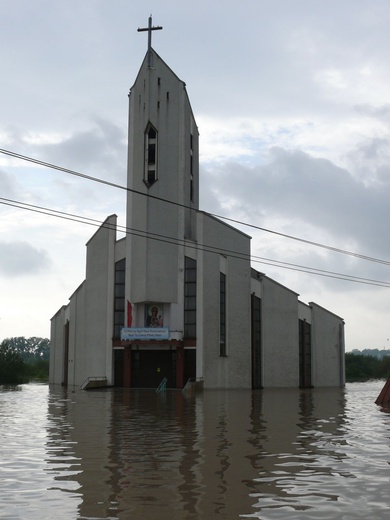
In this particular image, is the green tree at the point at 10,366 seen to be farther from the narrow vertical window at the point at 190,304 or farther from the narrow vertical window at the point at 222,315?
the narrow vertical window at the point at 222,315

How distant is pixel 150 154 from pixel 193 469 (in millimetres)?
47403

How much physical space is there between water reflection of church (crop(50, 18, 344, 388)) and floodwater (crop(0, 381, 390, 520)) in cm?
3052

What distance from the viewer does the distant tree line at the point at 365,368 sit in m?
116

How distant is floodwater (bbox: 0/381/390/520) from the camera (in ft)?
31.9

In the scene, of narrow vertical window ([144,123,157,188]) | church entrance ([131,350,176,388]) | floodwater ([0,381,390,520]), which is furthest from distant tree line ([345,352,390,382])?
floodwater ([0,381,390,520])

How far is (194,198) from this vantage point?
203 ft

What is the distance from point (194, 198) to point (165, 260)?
27.2 feet

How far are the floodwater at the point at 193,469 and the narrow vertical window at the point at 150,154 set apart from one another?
35.4m

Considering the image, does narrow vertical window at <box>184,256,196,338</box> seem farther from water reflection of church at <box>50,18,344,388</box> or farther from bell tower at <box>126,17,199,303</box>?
bell tower at <box>126,17,199,303</box>

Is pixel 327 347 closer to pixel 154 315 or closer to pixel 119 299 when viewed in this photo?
pixel 154 315

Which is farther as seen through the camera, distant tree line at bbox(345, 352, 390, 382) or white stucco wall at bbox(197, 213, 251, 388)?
distant tree line at bbox(345, 352, 390, 382)

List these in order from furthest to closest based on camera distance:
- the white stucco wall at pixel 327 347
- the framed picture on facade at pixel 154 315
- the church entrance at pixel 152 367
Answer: the white stucco wall at pixel 327 347 → the framed picture on facade at pixel 154 315 → the church entrance at pixel 152 367

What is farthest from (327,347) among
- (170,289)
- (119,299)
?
(119,299)

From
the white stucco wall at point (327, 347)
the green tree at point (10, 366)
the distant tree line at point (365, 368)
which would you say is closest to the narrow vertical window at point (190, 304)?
the white stucco wall at point (327, 347)
